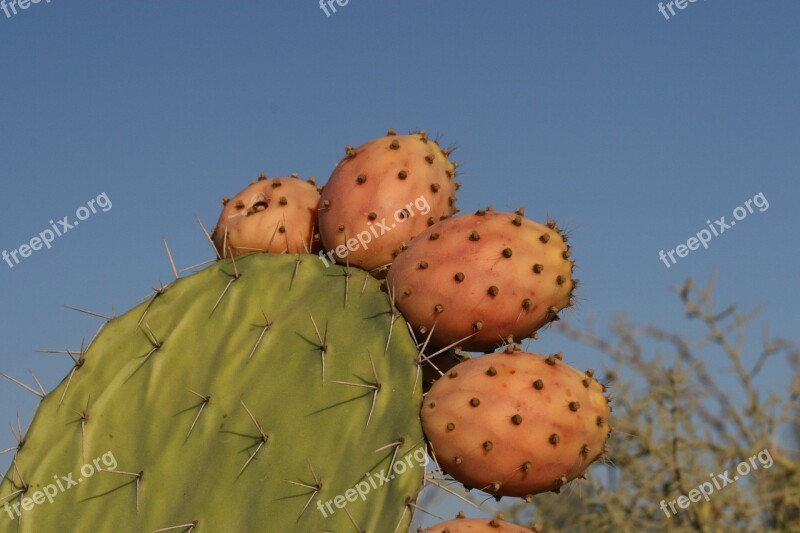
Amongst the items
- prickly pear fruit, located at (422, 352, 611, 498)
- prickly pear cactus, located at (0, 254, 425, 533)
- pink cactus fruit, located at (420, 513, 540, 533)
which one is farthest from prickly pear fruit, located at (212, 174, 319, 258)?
pink cactus fruit, located at (420, 513, 540, 533)

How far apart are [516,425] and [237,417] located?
2.02 ft

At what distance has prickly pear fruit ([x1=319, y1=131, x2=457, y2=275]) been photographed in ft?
7.79

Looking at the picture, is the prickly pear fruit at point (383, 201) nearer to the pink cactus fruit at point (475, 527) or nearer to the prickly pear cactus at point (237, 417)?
the prickly pear cactus at point (237, 417)

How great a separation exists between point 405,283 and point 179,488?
640mm

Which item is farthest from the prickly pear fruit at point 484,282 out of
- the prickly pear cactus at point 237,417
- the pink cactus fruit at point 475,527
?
the pink cactus fruit at point 475,527

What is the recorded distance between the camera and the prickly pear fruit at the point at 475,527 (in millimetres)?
2012

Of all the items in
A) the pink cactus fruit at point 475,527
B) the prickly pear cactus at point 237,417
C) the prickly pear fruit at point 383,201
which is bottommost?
the pink cactus fruit at point 475,527

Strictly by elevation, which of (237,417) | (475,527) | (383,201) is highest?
(383,201)

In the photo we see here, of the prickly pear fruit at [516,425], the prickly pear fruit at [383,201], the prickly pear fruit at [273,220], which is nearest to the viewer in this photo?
the prickly pear fruit at [516,425]

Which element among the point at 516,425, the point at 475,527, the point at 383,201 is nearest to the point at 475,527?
the point at 475,527

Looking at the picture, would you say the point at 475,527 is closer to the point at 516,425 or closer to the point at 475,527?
the point at 475,527

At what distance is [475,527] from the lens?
6.62 ft

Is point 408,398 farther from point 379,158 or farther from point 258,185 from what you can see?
point 258,185

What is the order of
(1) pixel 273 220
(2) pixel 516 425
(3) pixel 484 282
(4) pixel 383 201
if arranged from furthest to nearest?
1. (1) pixel 273 220
2. (4) pixel 383 201
3. (3) pixel 484 282
4. (2) pixel 516 425
